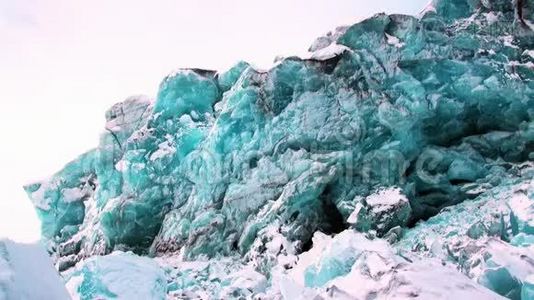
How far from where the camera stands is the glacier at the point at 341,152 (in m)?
12.9

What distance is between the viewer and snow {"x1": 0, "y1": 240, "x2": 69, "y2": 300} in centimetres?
281

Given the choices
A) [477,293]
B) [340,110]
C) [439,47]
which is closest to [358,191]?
[340,110]

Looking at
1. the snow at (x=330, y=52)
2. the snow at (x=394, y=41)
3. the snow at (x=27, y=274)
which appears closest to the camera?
the snow at (x=27, y=274)

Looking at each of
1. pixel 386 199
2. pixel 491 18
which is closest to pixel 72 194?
pixel 386 199

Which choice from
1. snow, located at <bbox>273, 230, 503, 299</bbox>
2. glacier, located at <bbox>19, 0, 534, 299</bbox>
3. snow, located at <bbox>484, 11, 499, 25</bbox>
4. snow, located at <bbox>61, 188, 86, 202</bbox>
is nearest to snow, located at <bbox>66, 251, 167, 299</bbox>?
snow, located at <bbox>273, 230, 503, 299</bbox>

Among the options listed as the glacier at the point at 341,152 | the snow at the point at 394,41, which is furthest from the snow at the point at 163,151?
the snow at the point at 394,41

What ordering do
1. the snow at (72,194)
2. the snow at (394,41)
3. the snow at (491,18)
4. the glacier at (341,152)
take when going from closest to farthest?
the glacier at (341,152), the snow at (394,41), the snow at (491,18), the snow at (72,194)

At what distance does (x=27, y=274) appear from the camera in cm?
296

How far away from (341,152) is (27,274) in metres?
11.6

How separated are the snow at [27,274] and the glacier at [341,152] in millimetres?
7783

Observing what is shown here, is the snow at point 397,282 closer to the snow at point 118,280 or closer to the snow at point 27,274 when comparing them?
the snow at point 118,280

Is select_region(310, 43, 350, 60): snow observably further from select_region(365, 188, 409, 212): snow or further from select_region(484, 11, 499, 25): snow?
select_region(484, 11, 499, 25): snow

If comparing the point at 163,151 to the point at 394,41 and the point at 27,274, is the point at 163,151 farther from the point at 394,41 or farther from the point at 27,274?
the point at 27,274

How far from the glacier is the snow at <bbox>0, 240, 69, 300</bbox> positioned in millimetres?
7783
